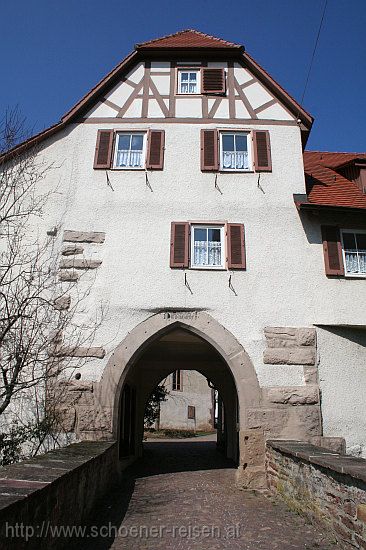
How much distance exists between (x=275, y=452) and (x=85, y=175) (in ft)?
23.7

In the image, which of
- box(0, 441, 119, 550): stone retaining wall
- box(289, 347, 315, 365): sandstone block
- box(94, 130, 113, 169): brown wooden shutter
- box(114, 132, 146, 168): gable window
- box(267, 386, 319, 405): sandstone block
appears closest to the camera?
box(0, 441, 119, 550): stone retaining wall

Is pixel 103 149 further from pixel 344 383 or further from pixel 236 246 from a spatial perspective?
pixel 344 383

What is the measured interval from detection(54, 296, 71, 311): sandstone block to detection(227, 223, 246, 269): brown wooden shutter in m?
3.47

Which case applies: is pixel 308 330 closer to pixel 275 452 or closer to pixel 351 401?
pixel 351 401

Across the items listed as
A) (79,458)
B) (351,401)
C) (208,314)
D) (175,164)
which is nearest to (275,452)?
(351,401)

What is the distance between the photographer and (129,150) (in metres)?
11.2

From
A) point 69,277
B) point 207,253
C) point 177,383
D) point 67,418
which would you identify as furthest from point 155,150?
point 177,383

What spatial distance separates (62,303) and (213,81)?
22.1 ft

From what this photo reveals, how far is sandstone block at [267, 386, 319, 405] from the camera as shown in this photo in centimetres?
903

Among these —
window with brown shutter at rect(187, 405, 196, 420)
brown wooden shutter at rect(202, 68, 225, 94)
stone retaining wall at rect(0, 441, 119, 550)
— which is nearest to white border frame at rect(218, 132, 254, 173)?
brown wooden shutter at rect(202, 68, 225, 94)

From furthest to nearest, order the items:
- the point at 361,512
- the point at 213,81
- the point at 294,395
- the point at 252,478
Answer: the point at 213,81, the point at 294,395, the point at 252,478, the point at 361,512

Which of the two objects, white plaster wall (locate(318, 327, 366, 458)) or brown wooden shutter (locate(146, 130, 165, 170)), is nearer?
white plaster wall (locate(318, 327, 366, 458))

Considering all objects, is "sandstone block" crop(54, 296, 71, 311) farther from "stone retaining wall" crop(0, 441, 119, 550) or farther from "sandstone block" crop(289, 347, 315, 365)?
"sandstone block" crop(289, 347, 315, 365)

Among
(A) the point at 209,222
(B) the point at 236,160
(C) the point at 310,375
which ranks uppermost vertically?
(B) the point at 236,160
